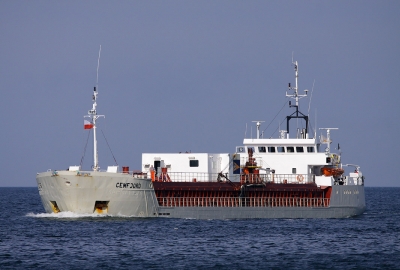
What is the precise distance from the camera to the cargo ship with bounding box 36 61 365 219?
54.7 metres

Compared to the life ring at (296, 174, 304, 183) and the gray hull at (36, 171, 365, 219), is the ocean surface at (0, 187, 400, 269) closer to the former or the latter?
the gray hull at (36, 171, 365, 219)

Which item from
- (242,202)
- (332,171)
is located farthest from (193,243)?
(332,171)

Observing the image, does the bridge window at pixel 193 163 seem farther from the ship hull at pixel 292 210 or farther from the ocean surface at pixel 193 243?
the ocean surface at pixel 193 243

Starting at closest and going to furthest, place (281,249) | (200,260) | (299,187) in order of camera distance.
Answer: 1. (200,260)
2. (281,249)
3. (299,187)

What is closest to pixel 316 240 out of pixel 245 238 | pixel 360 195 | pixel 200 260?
pixel 245 238

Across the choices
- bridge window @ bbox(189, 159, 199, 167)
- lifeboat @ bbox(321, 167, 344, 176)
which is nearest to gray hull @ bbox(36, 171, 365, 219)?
bridge window @ bbox(189, 159, 199, 167)

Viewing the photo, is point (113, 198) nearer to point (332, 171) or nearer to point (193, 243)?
point (193, 243)

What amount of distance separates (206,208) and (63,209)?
1035cm

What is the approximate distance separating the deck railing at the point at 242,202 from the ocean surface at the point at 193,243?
82.4 inches

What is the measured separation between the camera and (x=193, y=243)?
148 ft

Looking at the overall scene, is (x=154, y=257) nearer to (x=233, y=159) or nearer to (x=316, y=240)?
(x=316, y=240)

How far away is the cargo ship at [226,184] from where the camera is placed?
54688 mm

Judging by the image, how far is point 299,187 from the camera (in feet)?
201

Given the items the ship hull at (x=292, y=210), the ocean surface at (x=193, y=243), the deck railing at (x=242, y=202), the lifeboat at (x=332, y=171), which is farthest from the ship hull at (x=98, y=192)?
the lifeboat at (x=332, y=171)
